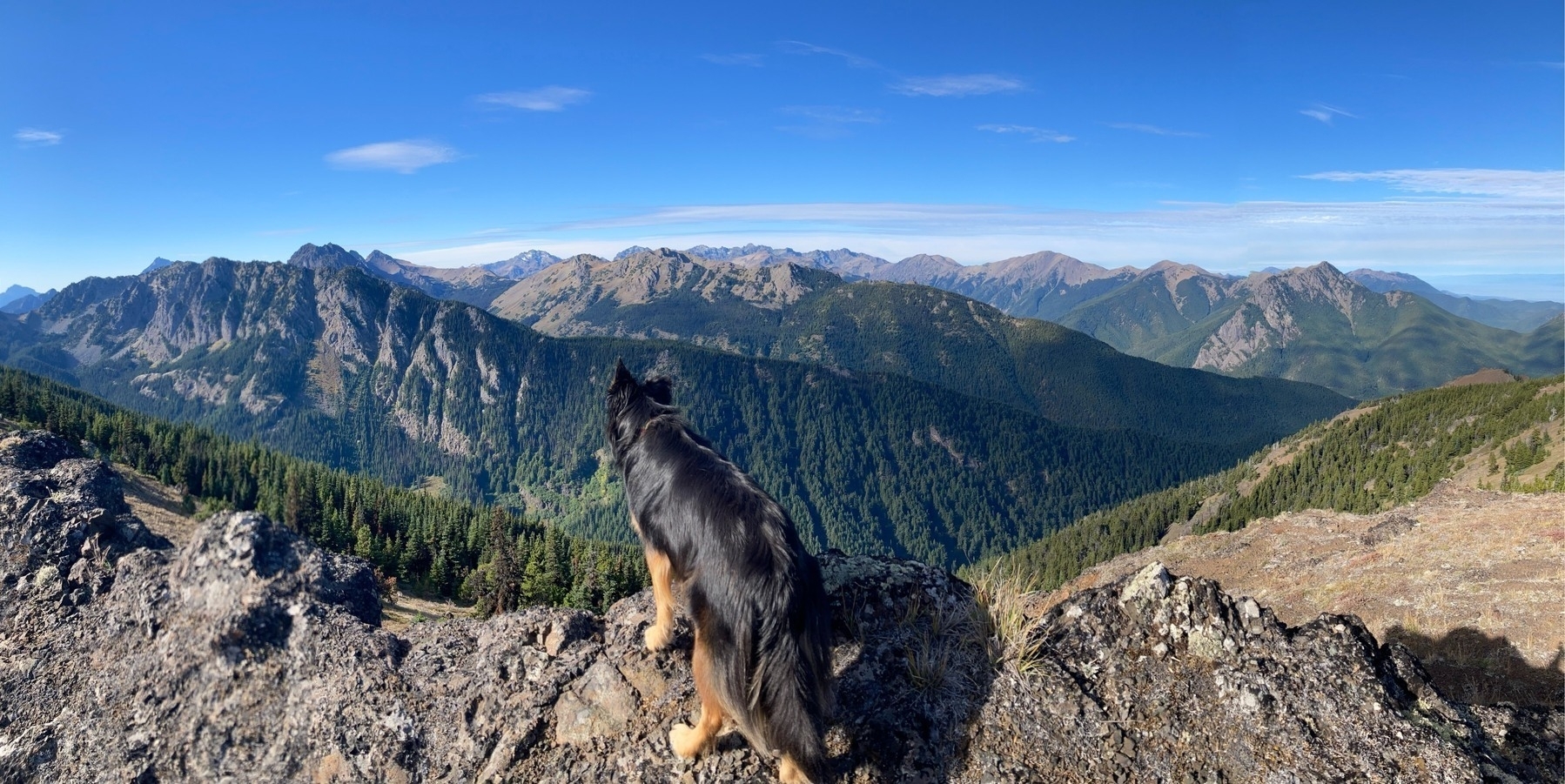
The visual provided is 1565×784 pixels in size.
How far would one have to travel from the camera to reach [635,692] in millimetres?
6090

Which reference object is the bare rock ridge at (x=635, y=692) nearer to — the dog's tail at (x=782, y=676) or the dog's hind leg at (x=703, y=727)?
the dog's hind leg at (x=703, y=727)

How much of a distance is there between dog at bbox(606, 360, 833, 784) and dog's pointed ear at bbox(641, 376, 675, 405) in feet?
5.34

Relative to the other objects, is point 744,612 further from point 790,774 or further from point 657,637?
point 657,637

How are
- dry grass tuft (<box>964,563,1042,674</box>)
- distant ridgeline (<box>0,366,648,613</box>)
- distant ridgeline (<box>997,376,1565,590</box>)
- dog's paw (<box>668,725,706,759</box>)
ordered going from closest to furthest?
dog's paw (<box>668,725,706,759</box>), dry grass tuft (<box>964,563,1042,674</box>), distant ridgeline (<box>0,366,648,613</box>), distant ridgeline (<box>997,376,1565,590</box>)

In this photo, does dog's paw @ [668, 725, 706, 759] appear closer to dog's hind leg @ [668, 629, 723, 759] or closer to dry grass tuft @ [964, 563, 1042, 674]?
dog's hind leg @ [668, 629, 723, 759]

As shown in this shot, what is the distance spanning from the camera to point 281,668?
619 centimetres

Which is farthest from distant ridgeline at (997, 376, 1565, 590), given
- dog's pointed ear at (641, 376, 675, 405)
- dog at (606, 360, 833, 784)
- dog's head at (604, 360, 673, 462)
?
dog at (606, 360, 833, 784)

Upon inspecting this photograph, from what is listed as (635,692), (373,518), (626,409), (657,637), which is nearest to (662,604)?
(657,637)

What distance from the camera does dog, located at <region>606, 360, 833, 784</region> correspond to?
5219 millimetres

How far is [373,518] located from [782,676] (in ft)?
261

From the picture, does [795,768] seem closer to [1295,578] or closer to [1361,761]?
[1361,761]

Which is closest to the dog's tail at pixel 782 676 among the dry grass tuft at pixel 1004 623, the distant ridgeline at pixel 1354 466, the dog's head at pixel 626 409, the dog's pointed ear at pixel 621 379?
the dry grass tuft at pixel 1004 623

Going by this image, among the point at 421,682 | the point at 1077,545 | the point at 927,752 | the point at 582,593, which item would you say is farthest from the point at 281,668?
the point at 1077,545

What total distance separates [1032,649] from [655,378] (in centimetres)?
493
